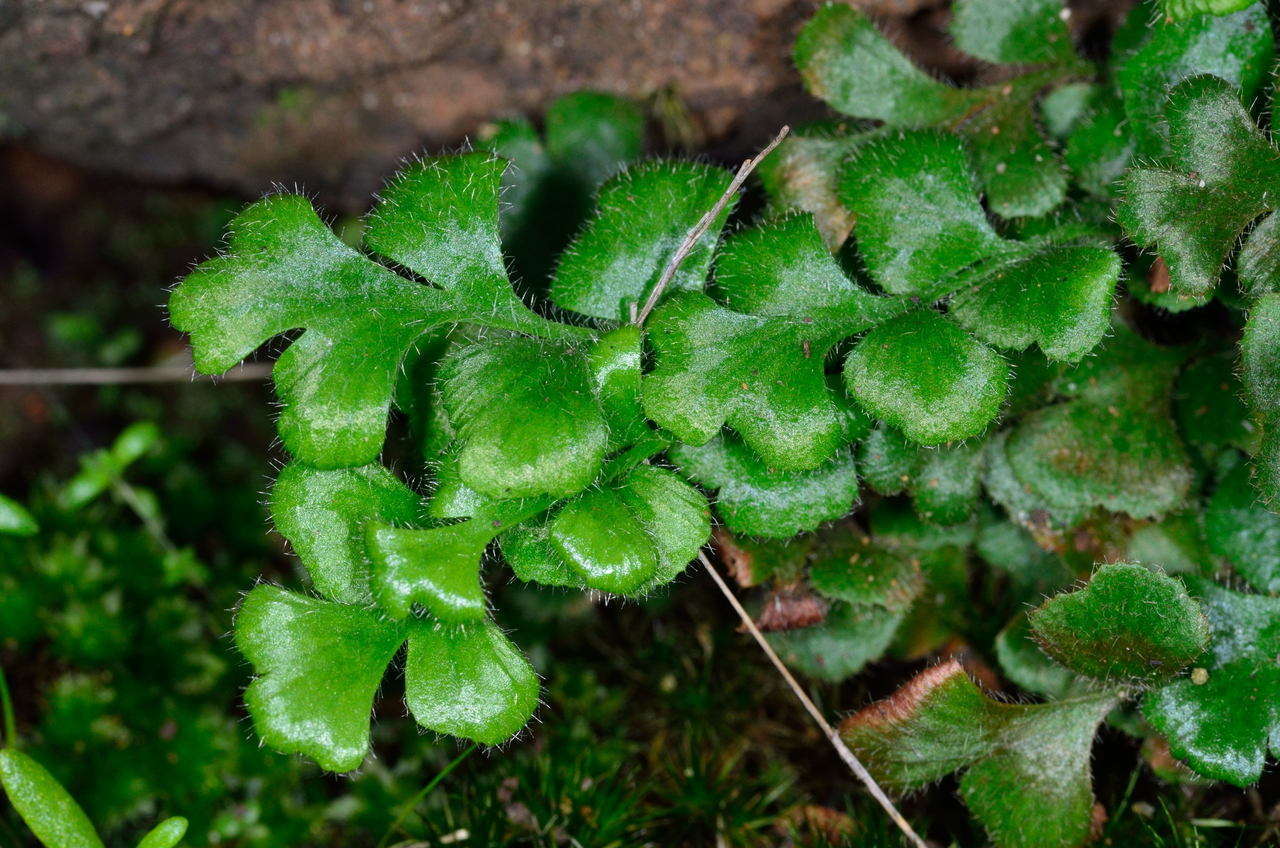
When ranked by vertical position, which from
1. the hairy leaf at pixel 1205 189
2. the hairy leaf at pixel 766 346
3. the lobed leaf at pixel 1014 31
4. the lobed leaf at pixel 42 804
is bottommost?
the lobed leaf at pixel 42 804

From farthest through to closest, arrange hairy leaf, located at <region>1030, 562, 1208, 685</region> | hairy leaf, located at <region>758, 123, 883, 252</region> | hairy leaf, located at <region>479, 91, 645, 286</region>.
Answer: hairy leaf, located at <region>479, 91, 645, 286</region>, hairy leaf, located at <region>758, 123, 883, 252</region>, hairy leaf, located at <region>1030, 562, 1208, 685</region>

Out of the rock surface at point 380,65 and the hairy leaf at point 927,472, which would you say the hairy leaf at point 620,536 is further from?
the rock surface at point 380,65

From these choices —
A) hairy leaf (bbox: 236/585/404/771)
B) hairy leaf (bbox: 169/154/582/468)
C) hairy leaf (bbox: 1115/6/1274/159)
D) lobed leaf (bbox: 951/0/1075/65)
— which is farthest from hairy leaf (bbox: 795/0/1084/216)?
hairy leaf (bbox: 236/585/404/771)

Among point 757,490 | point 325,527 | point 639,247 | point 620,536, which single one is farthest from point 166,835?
point 639,247

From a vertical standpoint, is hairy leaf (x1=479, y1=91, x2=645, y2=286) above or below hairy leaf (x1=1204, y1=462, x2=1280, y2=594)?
above

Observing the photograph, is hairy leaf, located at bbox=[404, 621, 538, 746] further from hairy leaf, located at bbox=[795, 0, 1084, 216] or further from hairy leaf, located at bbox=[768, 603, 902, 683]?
hairy leaf, located at bbox=[795, 0, 1084, 216]

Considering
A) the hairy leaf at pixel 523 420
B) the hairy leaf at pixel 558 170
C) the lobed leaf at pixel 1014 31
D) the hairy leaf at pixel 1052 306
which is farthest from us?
the hairy leaf at pixel 558 170

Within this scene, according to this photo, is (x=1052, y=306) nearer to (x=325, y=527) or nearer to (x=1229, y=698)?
(x=1229, y=698)

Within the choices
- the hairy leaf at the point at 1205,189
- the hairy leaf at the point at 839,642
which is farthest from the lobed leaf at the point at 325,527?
the hairy leaf at the point at 1205,189
